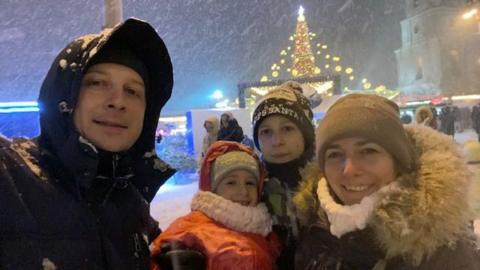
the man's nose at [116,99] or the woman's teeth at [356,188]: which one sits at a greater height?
the man's nose at [116,99]

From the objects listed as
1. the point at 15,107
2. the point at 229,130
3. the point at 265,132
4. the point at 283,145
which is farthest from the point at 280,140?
the point at 15,107

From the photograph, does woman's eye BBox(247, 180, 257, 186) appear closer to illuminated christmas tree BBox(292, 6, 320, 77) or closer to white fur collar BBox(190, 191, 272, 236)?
white fur collar BBox(190, 191, 272, 236)

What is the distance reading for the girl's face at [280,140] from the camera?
2.54m

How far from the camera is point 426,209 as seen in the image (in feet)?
4.84

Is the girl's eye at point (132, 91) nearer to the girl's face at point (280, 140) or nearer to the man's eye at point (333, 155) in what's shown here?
the man's eye at point (333, 155)

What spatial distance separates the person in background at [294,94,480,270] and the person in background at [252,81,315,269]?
0.37 meters

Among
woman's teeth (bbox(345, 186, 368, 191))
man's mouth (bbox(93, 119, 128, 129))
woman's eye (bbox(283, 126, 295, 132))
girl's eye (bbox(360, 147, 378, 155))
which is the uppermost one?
man's mouth (bbox(93, 119, 128, 129))

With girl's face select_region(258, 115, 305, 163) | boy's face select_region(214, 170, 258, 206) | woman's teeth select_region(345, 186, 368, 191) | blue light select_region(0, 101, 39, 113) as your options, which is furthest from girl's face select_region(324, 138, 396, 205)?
blue light select_region(0, 101, 39, 113)

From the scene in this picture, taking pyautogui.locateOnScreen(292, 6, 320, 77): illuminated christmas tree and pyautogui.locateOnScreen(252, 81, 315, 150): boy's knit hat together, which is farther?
pyautogui.locateOnScreen(292, 6, 320, 77): illuminated christmas tree

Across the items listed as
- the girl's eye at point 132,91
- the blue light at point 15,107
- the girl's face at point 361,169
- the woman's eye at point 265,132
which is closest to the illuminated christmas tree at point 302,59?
the blue light at point 15,107

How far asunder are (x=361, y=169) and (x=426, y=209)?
29 centimetres

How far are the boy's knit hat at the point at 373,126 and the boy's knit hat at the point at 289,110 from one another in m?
0.90

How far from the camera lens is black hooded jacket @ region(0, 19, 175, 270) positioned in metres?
1.19

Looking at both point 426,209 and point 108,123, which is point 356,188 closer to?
point 426,209
